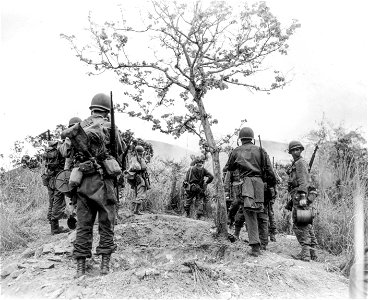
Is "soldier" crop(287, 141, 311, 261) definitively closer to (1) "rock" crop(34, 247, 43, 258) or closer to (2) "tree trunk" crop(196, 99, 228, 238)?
(2) "tree trunk" crop(196, 99, 228, 238)

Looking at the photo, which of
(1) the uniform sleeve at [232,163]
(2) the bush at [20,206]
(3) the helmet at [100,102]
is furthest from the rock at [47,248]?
(1) the uniform sleeve at [232,163]

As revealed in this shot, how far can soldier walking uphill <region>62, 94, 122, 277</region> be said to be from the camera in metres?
4.40

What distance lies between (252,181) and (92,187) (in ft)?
8.12

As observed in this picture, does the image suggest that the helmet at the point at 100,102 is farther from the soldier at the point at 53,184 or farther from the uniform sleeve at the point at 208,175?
the uniform sleeve at the point at 208,175

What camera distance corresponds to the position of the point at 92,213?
179 inches

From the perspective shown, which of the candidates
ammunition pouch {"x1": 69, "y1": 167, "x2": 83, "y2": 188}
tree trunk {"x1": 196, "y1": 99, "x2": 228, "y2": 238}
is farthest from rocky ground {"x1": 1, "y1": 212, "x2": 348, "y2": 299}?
ammunition pouch {"x1": 69, "y1": 167, "x2": 83, "y2": 188}

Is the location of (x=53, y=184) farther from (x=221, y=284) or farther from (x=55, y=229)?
(x=221, y=284)

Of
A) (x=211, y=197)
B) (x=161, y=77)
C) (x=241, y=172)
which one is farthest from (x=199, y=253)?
(x=211, y=197)

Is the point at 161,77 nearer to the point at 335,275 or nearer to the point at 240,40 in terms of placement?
the point at 240,40

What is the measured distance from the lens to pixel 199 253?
593 cm

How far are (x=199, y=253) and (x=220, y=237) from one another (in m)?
0.68

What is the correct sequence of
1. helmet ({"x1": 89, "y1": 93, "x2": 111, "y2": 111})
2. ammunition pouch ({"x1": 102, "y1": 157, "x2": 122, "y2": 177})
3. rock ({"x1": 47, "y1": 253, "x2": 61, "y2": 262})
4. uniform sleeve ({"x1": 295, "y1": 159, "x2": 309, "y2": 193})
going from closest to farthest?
1. ammunition pouch ({"x1": 102, "y1": 157, "x2": 122, "y2": 177})
2. helmet ({"x1": 89, "y1": 93, "x2": 111, "y2": 111})
3. rock ({"x1": 47, "y1": 253, "x2": 61, "y2": 262})
4. uniform sleeve ({"x1": 295, "y1": 159, "x2": 309, "y2": 193})

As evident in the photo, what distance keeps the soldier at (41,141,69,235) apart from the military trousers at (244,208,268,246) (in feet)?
11.1

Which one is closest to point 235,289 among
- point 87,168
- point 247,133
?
point 87,168
